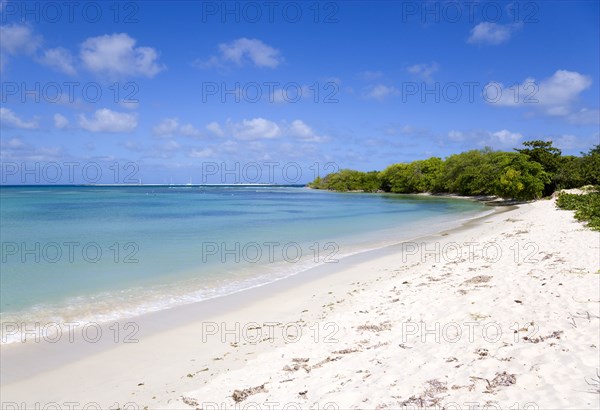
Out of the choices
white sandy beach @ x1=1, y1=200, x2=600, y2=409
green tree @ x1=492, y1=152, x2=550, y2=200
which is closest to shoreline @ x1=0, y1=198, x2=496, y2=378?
white sandy beach @ x1=1, y1=200, x2=600, y2=409

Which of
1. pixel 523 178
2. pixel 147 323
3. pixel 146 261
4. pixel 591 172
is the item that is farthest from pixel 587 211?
pixel 591 172

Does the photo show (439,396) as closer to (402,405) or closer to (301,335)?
(402,405)

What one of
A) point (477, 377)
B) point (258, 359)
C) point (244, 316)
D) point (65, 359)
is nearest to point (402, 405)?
point (477, 377)

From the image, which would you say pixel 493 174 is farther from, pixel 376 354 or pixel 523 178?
pixel 376 354

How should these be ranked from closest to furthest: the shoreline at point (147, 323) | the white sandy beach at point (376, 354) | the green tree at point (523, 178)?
1. the white sandy beach at point (376, 354)
2. the shoreline at point (147, 323)
3. the green tree at point (523, 178)

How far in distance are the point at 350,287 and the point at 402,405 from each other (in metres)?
6.83

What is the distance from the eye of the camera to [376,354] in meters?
6.08

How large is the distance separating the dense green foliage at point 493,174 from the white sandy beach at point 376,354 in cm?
4143

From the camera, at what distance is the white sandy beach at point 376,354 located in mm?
4770

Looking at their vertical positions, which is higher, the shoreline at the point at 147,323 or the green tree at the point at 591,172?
the green tree at the point at 591,172

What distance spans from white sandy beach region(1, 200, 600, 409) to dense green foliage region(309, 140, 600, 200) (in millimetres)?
41430

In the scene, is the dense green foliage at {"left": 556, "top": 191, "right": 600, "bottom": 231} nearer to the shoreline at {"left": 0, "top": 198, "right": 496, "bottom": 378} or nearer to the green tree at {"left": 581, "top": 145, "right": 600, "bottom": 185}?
the shoreline at {"left": 0, "top": 198, "right": 496, "bottom": 378}

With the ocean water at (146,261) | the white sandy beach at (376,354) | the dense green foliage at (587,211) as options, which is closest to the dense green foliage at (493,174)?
the dense green foliage at (587,211)

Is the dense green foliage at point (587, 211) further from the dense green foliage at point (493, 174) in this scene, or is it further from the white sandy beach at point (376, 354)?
the dense green foliage at point (493, 174)
